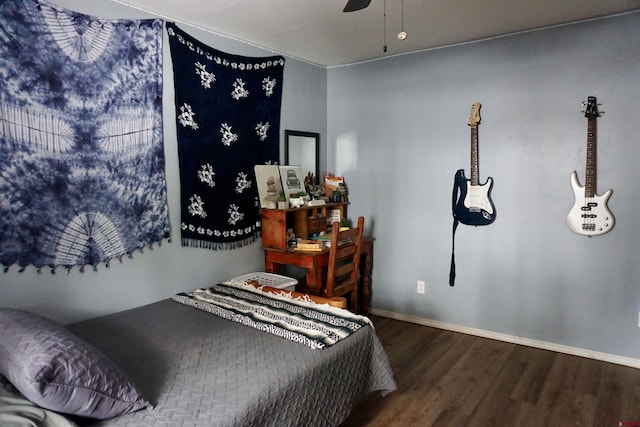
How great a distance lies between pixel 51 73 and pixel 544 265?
326cm

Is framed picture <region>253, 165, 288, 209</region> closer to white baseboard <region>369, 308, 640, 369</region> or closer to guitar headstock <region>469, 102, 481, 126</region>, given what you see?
white baseboard <region>369, 308, 640, 369</region>

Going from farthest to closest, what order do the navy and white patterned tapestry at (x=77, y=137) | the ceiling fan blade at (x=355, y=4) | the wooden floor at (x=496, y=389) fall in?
the wooden floor at (x=496, y=389), the navy and white patterned tapestry at (x=77, y=137), the ceiling fan blade at (x=355, y=4)

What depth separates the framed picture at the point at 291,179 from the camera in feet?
10.8

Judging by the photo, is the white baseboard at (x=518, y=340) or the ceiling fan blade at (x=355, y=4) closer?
the ceiling fan blade at (x=355, y=4)

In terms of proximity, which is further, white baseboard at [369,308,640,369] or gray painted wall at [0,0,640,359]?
white baseboard at [369,308,640,369]

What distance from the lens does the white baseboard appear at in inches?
109

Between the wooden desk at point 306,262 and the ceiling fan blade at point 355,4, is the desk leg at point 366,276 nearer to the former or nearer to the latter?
the wooden desk at point 306,262

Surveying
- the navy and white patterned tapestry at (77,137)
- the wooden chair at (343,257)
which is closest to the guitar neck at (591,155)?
the wooden chair at (343,257)

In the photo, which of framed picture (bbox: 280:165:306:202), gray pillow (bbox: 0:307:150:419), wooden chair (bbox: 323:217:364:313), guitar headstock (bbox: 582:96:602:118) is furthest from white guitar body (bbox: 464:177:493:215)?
gray pillow (bbox: 0:307:150:419)

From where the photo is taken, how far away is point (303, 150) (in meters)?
3.64

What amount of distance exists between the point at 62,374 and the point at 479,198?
9.32 ft

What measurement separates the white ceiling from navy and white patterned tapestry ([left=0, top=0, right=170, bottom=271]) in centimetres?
38

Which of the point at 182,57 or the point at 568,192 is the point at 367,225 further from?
the point at 182,57

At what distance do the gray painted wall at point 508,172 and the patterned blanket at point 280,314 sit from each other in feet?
4.87
